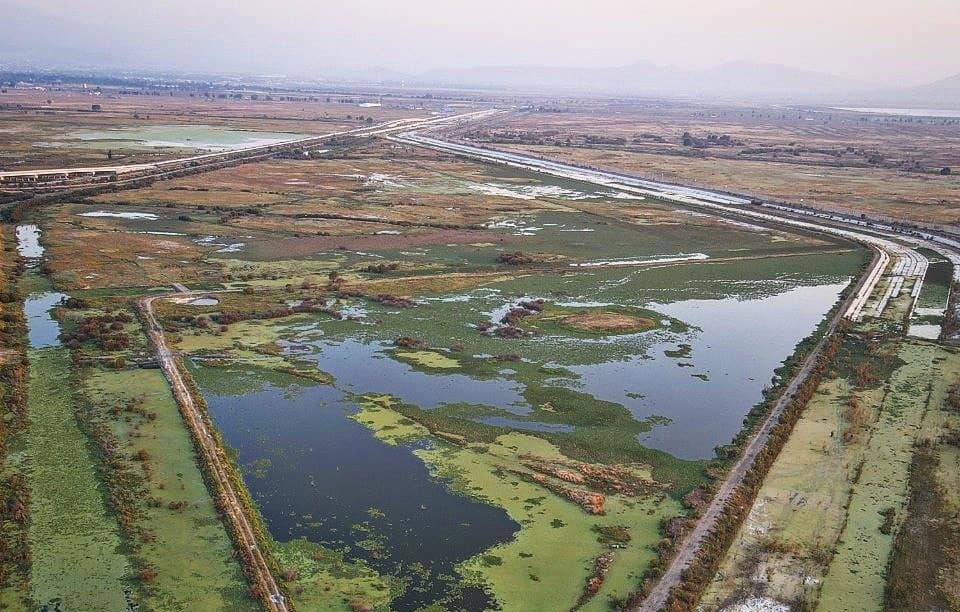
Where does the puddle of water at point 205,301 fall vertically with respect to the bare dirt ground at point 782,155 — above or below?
below

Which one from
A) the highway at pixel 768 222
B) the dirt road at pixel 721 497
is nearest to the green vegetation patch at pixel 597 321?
the dirt road at pixel 721 497

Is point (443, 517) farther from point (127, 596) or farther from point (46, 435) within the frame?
point (46, 435)

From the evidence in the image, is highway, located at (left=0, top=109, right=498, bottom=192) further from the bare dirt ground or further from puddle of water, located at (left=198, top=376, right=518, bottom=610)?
puddle of water, located at (left=198, top=376, right=518, bottom=610)

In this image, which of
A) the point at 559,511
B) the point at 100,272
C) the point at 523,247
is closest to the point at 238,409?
the point at 559,511

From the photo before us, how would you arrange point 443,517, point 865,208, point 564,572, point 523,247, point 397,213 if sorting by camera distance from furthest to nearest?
point 865,208, point 397,213, point 523,247, point 443,517, point 564,572

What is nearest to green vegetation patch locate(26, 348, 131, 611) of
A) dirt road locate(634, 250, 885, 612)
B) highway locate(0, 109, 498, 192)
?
dirt road locate(634, 250, 885, 612)

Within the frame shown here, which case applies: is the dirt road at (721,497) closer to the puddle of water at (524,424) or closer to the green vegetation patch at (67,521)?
the puddle of water at (524,424)
